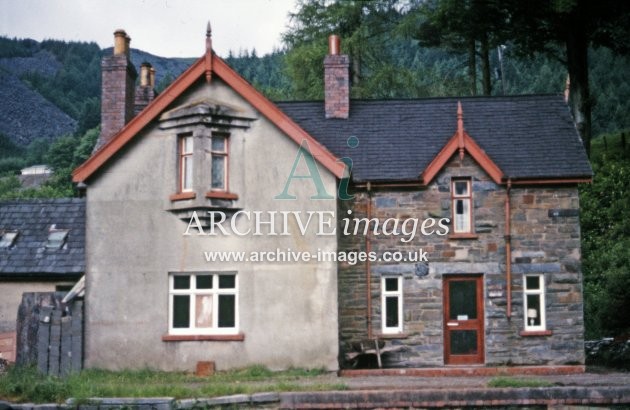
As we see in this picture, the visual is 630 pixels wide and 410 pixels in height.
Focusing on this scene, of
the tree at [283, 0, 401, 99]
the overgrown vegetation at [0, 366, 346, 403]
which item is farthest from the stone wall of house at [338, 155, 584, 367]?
the tree at [283, 0, 401, 99]

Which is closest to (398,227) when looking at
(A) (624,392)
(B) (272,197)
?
(B) (272,197)

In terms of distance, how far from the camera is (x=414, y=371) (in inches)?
720

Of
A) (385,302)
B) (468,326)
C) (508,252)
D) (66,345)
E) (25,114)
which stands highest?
(25,114)

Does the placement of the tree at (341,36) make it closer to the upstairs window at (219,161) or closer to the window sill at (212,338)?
the upstairs window at (219,161)

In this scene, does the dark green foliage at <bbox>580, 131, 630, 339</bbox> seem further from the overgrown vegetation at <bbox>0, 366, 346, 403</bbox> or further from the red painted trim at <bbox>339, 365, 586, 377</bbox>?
the overgrown vegetation at <bbox>0, 366, 346, 403</bbox>

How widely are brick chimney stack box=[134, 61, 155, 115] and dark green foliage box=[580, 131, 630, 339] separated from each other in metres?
14.8

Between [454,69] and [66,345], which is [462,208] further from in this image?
[454,69]

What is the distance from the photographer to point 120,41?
21438mm

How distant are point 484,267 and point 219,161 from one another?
721 centimetres

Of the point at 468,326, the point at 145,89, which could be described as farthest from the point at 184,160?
the point at 468,326

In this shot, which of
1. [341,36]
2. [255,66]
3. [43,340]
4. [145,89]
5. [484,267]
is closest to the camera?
[43,340]

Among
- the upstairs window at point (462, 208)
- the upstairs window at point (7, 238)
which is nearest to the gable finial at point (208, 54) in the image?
the upstairs window at point (462, 208)

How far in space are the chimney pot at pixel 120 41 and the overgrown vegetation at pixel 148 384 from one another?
8.92m

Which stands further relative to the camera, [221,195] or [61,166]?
[61,166]
